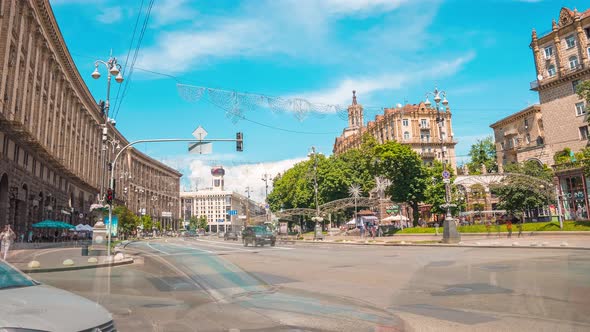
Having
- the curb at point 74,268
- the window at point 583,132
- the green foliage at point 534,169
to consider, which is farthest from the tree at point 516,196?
the curb at point 74,268

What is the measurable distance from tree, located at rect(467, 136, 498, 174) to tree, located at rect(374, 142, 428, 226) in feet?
149

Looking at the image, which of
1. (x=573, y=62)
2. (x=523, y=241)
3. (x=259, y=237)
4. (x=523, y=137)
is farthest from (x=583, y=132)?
(x=259, y=237)

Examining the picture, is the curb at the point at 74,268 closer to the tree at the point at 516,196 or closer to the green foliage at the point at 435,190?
the tree at the point at 516,196

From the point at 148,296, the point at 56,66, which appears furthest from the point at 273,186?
the point at 148,296

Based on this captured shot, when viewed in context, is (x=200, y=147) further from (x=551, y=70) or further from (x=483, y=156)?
A: (x=483, y=156)

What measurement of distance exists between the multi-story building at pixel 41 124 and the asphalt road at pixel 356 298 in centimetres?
1590

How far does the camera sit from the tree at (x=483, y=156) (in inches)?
3497

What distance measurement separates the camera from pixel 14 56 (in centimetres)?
3775

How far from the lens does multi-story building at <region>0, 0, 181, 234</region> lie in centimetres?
3694

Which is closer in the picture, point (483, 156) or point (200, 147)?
point (200, 147)

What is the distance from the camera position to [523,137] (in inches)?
2899

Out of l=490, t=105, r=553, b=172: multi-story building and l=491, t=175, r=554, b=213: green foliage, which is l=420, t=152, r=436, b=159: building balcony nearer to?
l=490, t=105, r=553, b=172: multi-story building

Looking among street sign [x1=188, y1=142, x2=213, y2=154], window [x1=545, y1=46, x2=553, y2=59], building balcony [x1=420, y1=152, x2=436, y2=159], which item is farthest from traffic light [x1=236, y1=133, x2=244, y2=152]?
building balcony [x1=420, y1=152, x2=436, y2=159]

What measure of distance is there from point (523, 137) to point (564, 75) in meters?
20.9
